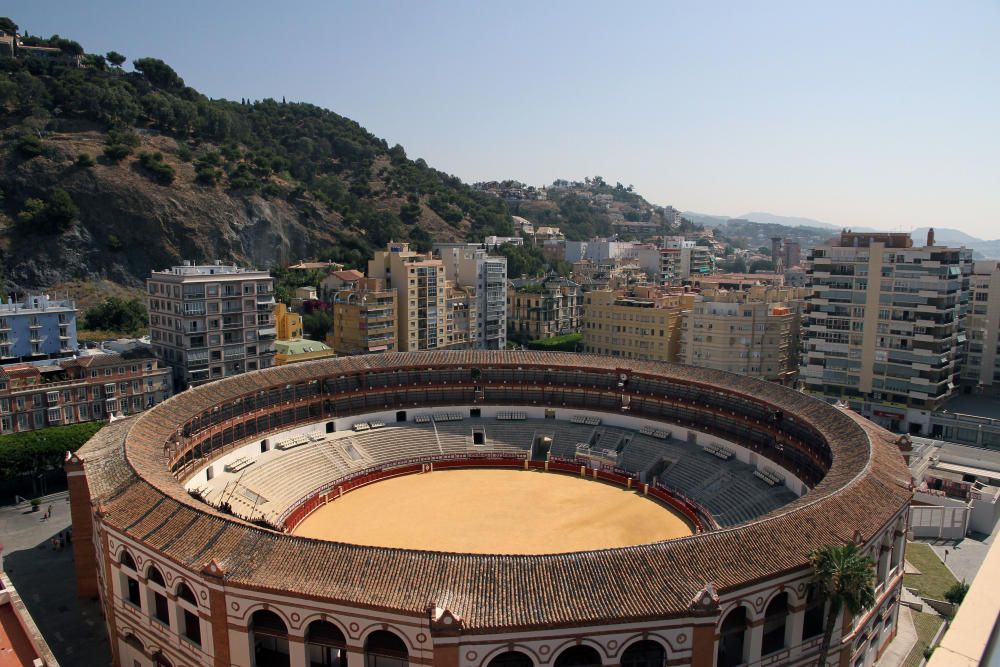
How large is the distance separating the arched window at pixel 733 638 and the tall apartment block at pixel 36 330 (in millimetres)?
63797

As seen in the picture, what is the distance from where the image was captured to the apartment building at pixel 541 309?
105 meters

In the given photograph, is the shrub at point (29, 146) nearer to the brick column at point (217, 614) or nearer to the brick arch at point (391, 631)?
the brick column at point (217, 614)

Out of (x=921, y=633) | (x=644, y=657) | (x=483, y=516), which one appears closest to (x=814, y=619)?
(x=644, y=657)

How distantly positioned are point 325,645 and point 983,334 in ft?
276

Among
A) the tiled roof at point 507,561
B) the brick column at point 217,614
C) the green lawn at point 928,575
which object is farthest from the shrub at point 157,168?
the green lawn at point 928,575

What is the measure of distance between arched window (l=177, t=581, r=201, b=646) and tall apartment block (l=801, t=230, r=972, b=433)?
67.9m

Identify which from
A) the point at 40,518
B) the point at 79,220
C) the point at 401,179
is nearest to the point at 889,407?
the point at 40,518

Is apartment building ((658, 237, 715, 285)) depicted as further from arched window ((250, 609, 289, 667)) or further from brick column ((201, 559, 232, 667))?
brick column ((201, 559, 232, 667))

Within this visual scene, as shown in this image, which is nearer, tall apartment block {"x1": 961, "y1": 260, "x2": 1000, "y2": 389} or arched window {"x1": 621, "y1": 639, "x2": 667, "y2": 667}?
arched window {"x1": 621, "y1": 639, "x2": 667, "y2": 667}

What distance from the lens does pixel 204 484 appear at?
45.6 m

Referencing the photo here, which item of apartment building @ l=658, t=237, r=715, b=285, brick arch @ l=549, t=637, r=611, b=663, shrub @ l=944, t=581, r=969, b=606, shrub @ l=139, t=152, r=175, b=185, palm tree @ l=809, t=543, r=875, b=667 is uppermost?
shrub @ l=139, t=152, r=175, b=185

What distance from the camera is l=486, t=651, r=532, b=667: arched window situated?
2274 centimetres

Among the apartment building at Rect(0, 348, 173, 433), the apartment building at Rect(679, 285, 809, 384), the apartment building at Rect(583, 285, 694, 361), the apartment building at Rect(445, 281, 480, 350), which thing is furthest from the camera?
the apartment building at Rect(445, 281, 480, 350)

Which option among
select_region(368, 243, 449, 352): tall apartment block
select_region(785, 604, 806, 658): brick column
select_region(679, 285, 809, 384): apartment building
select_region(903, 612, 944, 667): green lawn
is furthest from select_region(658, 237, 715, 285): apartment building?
select_region(785, 604, 806, 658): brick column
